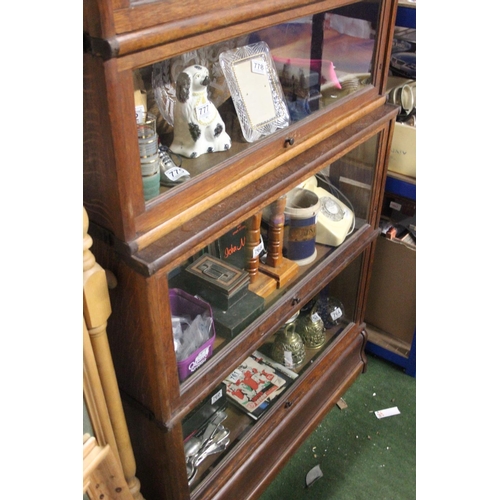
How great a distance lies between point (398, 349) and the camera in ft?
6.47

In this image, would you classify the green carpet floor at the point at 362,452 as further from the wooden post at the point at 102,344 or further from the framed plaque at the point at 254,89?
the framed plaque at the point at 254,89

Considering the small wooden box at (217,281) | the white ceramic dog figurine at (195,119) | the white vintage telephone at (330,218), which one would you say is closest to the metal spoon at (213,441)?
the small wooden box at (217,281)

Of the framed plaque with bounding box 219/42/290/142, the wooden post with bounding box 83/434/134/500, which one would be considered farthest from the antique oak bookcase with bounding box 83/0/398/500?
the wooden post with bounding box 83/434/134/500

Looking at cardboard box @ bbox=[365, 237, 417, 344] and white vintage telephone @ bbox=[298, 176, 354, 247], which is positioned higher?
white vintage telephone @ bbox=[298, 176, 354, 247]

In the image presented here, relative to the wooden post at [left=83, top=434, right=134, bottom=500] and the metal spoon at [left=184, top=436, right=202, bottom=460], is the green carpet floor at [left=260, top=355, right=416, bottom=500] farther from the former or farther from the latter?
the wooden post at [left=83, top=434, right=134, bottom=500]

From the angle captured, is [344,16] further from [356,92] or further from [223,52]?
[223,52]

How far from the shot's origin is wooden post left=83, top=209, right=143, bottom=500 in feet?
2.75

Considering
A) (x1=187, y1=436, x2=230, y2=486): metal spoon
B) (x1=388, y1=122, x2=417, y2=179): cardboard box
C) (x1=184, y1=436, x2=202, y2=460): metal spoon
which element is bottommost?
(x1=187, y1=436, x2=230, y2=486): metal spoon

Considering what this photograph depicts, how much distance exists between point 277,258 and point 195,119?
509mm

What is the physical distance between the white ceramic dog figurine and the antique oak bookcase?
0.02m

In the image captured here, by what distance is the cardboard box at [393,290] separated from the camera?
180 cm

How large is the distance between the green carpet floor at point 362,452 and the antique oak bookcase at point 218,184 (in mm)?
79

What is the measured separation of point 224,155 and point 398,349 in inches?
48.7

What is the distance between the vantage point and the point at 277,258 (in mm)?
1409
